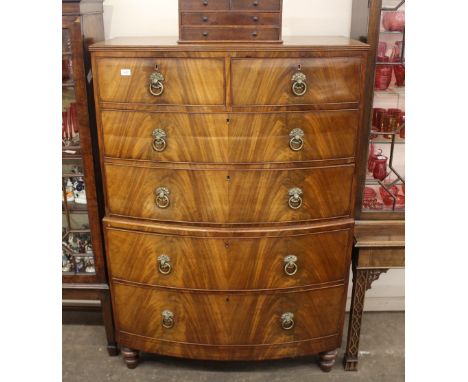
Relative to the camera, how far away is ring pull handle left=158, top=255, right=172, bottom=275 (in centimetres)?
219

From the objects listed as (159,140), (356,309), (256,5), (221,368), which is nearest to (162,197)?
(159,140)

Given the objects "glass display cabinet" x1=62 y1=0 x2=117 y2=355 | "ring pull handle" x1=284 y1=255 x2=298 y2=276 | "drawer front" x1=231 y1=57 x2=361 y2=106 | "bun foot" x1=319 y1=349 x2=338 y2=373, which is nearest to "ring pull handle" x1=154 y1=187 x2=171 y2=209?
"glass display cabinet" x1=62 y1=0 x2=117 y2=355

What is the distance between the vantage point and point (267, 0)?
1.98 m

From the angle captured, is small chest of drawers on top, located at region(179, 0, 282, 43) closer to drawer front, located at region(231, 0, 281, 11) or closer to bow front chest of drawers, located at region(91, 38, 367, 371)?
drawer front, located at region(231, 0, 281, 11)

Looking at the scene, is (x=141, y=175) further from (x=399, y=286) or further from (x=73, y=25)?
(x=399, y=286)

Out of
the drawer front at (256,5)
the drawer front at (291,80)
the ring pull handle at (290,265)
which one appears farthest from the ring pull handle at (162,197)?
the drawer front at (256,5)

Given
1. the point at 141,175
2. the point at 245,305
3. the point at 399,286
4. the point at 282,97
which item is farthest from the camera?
the point at 399,286

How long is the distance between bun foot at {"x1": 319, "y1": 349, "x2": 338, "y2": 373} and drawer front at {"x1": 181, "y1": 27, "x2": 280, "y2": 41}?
5.28ft

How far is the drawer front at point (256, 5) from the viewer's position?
78.0 inches

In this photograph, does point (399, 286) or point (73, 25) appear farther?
point (399, 286)

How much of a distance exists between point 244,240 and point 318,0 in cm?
131

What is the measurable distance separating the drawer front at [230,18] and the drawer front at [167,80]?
0.21 metres

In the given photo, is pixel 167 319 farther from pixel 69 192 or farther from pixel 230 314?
pixel 69 192

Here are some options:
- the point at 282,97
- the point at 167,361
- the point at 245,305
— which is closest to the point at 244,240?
the point at 245,305
